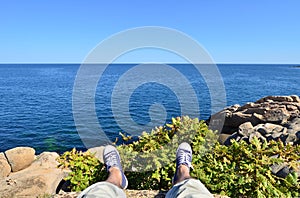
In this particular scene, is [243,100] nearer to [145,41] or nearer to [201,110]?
[201,110]

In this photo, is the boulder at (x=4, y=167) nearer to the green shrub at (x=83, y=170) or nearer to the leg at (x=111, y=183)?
the green shrub at (x=83, y=170)

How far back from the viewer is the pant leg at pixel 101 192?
8.93ft

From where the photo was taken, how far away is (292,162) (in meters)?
3.63

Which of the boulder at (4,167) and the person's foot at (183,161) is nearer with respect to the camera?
the person's foot at (183,161)

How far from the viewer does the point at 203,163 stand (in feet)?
13.0

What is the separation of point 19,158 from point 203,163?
25.0 feet

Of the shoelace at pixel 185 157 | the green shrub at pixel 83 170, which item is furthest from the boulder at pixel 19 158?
the shoelace at pixel 185 157

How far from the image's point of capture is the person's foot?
11.7 feet

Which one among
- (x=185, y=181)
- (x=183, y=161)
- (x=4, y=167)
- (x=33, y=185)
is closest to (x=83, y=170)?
(x=183, y=161)

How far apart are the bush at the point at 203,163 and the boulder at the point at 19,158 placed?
566 centimetres

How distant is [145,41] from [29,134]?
17.1 metres

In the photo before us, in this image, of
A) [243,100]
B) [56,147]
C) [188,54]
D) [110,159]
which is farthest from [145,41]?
[243,100]

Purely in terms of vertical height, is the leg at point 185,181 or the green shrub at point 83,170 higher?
the leg at point 185,181

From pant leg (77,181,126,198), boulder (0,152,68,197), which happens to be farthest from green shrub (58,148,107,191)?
boulder (0,152,68,197)
